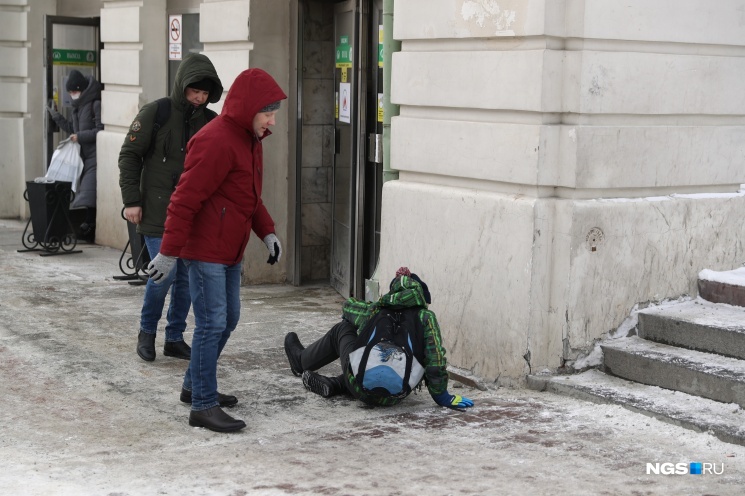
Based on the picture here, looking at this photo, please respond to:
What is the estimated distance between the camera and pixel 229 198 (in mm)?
5883

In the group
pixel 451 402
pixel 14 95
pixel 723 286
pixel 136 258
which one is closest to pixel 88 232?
pixel 14 95

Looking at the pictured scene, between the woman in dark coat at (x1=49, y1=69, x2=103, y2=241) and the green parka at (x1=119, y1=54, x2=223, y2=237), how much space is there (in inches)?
216

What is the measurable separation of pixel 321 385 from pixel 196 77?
2050mm

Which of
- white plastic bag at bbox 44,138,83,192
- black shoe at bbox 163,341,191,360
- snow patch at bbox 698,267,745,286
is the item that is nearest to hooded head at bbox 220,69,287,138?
black shoe at bbox 163,341,191,360

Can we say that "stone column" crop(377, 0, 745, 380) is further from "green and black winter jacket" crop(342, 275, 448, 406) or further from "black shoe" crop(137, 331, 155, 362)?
"black shoe" crop(137, 331, 155, 362)

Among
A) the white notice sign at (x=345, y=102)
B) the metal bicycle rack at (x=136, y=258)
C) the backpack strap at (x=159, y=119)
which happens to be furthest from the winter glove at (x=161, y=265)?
the white notice sign at (x=345, y=102)


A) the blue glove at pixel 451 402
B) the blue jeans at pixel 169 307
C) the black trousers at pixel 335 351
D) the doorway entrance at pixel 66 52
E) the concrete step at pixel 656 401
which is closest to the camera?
the concrete step at pixel 656 401

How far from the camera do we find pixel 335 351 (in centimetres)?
666

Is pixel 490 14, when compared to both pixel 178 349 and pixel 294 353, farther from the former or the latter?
pixel 178 349

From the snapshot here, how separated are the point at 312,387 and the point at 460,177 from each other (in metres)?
1.53

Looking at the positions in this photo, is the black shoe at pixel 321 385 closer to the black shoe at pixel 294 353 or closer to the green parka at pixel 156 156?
the black shoe at pixel 294 353

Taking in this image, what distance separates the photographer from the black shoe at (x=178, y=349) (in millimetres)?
7363

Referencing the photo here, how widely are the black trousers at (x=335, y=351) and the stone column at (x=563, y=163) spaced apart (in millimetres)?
819

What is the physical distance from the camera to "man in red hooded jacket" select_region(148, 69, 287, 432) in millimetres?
5766
